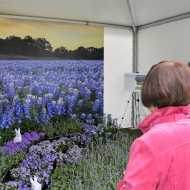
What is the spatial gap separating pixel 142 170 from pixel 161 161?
53 millimetres

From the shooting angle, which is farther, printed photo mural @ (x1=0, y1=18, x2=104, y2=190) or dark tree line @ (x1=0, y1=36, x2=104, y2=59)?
dark tree line @ (x1=0, y1=36, x2=104, y2=59)

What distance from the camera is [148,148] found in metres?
0.93

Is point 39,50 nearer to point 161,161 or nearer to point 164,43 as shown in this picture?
point 164,43

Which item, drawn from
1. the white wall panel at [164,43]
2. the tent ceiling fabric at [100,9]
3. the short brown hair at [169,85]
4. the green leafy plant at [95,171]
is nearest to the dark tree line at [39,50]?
the tent ceiling fabric at [100,9]

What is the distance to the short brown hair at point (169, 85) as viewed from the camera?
40.4 inches

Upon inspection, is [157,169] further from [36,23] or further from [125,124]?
[125,124]

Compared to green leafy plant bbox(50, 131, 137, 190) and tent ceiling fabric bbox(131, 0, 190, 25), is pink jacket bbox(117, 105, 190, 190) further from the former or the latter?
tent ceiling fabric bbox(131, 0, 190, 25)

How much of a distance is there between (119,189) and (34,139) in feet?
11.6

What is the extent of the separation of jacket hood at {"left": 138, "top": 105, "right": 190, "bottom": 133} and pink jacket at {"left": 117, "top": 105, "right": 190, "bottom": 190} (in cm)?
5

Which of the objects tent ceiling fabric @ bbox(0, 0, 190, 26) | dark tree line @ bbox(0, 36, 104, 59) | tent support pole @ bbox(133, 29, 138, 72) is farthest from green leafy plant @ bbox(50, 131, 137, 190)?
tent support pole @ bbox(133, 29, 138, 72)

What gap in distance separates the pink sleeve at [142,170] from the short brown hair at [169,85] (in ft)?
0.53

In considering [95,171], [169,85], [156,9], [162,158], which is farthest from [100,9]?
[162,158]

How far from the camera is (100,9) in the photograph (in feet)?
17.0

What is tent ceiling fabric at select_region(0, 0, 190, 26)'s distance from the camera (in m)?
4.74
